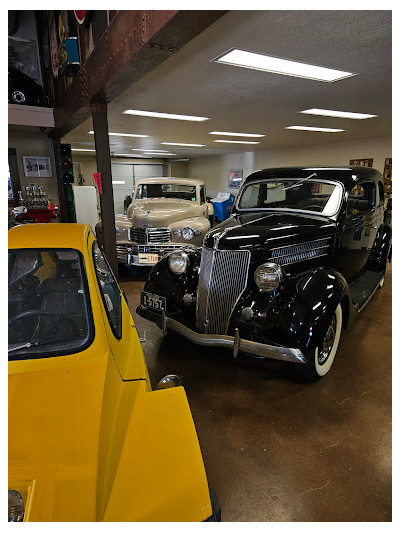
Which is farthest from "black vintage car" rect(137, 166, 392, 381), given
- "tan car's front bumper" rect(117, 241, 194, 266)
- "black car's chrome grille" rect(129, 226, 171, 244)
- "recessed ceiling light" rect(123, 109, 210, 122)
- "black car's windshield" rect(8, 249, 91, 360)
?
→ "recessed ceiling light" rect(123, 109, 210, 122)

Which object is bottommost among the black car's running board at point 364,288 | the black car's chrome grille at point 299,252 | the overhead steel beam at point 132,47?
the black car's running board at point 364,288

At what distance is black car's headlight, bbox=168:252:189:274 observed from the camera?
124 inches

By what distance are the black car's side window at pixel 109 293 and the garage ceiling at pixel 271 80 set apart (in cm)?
191

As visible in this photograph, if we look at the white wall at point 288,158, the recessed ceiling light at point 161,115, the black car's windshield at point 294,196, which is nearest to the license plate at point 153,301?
the black car's windshield at point 294,196

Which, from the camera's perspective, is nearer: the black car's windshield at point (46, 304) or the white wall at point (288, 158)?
the black car's windshield at point (46, 304)

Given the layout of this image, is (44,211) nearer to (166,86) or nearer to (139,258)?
(139,258)

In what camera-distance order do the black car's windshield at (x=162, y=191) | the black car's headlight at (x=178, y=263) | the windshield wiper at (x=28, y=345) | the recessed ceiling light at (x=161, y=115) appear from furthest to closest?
the black car's windshield at (x=162, y=191), the recessed ceiling light at (x=161, y=115), the black car's headlight at (x=178, y=263), the windshield wiper at (x=28, y=345)

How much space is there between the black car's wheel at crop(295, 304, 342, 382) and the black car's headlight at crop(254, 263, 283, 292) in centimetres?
57

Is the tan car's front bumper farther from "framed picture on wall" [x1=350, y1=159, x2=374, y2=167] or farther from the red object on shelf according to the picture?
"framed picture on wall" [x1=350, y1=159, x2=374, y2=167]

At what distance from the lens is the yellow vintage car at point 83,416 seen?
102cm

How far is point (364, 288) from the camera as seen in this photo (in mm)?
3918

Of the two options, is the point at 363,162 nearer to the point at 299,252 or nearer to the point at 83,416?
the point at 299,252

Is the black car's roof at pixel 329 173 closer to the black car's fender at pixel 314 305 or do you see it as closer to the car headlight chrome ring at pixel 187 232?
the black car's fender at pixel 314 305

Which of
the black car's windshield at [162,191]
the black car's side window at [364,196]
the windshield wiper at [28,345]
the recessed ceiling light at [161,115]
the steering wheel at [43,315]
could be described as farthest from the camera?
the black car's windshield at [162,191]
